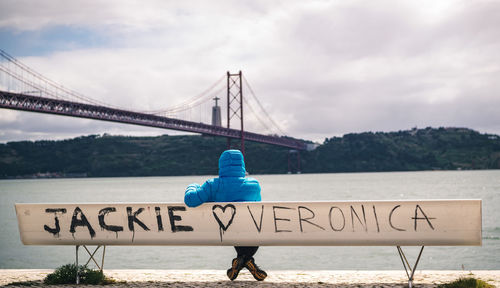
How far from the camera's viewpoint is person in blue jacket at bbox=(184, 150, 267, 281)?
3611 mm

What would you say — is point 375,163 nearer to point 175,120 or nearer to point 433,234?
point 175,120

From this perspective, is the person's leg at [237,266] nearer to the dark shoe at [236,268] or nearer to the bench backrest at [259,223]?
the dark shoe at [236,268]

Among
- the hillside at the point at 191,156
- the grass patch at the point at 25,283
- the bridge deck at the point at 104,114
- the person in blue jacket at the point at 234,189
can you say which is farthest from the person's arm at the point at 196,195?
the hillside at the point at 191,156

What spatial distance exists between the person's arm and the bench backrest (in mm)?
47

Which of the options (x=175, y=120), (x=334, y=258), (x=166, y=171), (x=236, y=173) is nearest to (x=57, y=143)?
(x=166, y=171)

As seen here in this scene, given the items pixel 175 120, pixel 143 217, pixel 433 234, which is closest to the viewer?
pixel 433 234

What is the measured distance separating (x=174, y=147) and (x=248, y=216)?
78.7 metres

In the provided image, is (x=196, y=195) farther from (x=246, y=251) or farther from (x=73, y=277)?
(x=73, y=277)

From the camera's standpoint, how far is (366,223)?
11.1 ft

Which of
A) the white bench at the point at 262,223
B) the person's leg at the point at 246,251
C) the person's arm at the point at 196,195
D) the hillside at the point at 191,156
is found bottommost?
the person's leg at the point at 246,251

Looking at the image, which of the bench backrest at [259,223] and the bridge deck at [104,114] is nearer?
the bench backrest at [259,223]

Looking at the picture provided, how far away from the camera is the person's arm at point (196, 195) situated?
11.6 ft

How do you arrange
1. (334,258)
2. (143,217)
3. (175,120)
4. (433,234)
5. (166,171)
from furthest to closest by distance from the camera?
(166,171) → (175,120) → (334,258) → (143,217) → (433,234)

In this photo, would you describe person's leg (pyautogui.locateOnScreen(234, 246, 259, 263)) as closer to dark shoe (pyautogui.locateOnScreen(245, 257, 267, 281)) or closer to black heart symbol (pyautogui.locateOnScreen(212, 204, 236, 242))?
dark shoe (pyautogui.locateOnScreen(245, 257, 267, 281))
